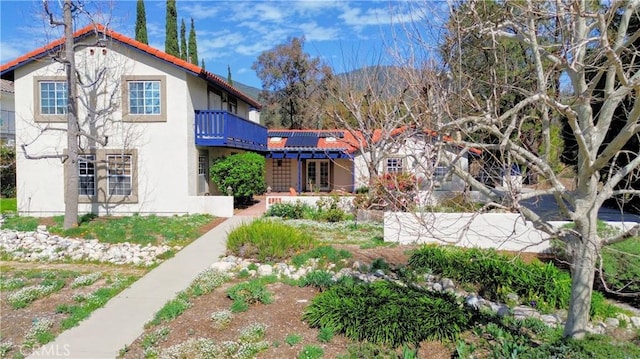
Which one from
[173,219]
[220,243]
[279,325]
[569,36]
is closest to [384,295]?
[279,325]

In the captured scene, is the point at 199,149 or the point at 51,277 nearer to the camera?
the point at 51,277

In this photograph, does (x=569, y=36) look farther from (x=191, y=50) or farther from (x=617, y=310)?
(x=191, y=50)

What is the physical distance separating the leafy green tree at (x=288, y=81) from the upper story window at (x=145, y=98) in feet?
Result: 67.0

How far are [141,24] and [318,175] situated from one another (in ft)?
63.5

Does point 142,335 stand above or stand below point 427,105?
below

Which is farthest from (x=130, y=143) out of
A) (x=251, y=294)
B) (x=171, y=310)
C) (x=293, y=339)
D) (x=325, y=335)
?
(x=325, y=335)

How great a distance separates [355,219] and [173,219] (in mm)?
6319

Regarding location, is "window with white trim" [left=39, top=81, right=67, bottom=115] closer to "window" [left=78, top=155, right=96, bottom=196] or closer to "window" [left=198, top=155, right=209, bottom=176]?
"window" [left=78, top=155, right=96, bottom=196]

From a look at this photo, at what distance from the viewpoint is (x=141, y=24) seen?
32938 mm

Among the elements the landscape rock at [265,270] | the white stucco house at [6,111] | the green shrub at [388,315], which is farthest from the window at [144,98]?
the white stucco house at [6,111]

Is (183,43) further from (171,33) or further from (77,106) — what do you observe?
(77,106)

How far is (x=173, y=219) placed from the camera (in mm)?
14414

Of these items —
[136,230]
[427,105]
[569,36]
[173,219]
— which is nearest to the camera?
[569,36]

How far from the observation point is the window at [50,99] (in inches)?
590
